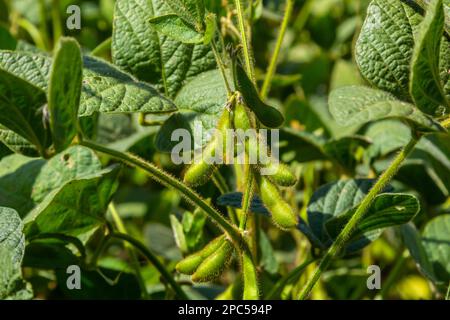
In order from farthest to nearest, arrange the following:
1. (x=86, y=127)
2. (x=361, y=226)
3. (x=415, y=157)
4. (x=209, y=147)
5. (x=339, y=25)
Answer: (x=339, y=25) → (x=415, y=157) → (x=86, y=127) → (x=361, y=226) → (x=209, y=147)

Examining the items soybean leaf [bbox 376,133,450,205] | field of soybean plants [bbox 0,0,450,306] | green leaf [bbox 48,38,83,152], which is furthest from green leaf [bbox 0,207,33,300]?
soybean leaf [bbox 376,133,450,205]

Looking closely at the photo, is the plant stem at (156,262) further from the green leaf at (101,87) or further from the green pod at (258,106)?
the green pod at (258,106)

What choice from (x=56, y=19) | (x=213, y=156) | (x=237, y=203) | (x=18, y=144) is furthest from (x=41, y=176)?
(x=56, y=19)

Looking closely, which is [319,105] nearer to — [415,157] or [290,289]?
[415,157]

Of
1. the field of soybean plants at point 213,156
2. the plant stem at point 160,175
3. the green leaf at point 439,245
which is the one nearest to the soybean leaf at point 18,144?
the field of soybean plants at point 213,156

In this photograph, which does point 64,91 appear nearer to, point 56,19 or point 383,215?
point 383,215

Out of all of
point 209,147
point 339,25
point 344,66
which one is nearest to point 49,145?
point 209,147
